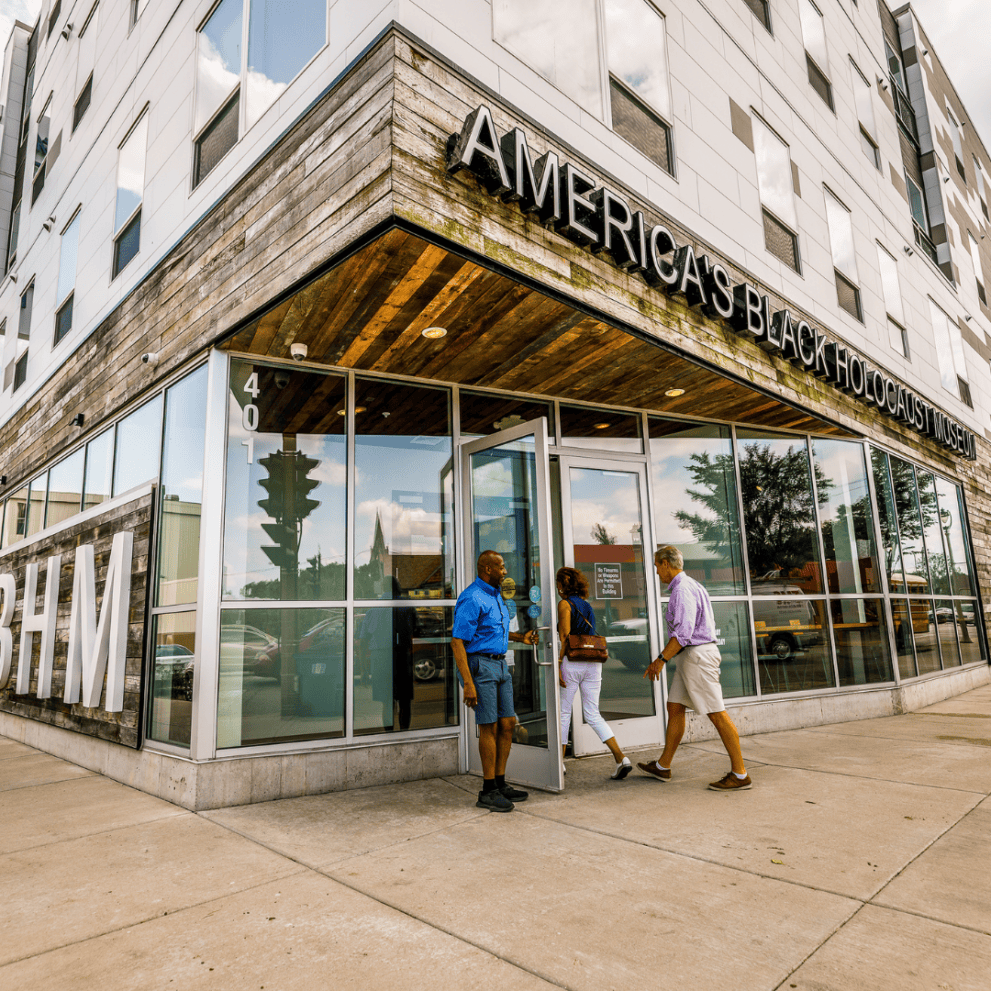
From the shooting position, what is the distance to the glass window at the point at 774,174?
28.8ft

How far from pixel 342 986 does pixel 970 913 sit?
8.76 feet

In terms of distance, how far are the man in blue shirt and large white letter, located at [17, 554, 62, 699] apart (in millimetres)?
5554

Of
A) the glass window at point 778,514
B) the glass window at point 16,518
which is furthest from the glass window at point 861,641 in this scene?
the glass window at point 16,518

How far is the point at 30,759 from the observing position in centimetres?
763

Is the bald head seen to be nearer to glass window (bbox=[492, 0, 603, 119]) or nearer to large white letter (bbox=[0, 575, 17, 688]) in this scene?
glass window (bbox=[492, 0, 603, 119])

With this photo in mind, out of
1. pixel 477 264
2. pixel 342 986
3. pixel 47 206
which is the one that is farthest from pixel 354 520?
pixel 47 206

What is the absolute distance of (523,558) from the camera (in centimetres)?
617

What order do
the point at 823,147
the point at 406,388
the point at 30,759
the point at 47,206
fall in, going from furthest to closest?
1. the point at 47,206
2. the point at 823,147
3. the point at 30,759
4. the point at 406,388

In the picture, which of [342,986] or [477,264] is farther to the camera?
[477,264]

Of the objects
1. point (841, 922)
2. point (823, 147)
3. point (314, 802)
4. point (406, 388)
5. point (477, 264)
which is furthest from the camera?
point (823, 147)

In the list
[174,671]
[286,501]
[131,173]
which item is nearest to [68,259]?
[131,173]

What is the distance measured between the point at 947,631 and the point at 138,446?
12.3m

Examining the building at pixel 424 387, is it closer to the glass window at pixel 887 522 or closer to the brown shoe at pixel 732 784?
the glass window at pixel 887 522

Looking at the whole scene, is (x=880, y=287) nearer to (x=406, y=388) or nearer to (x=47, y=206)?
(x=406, y=388)
